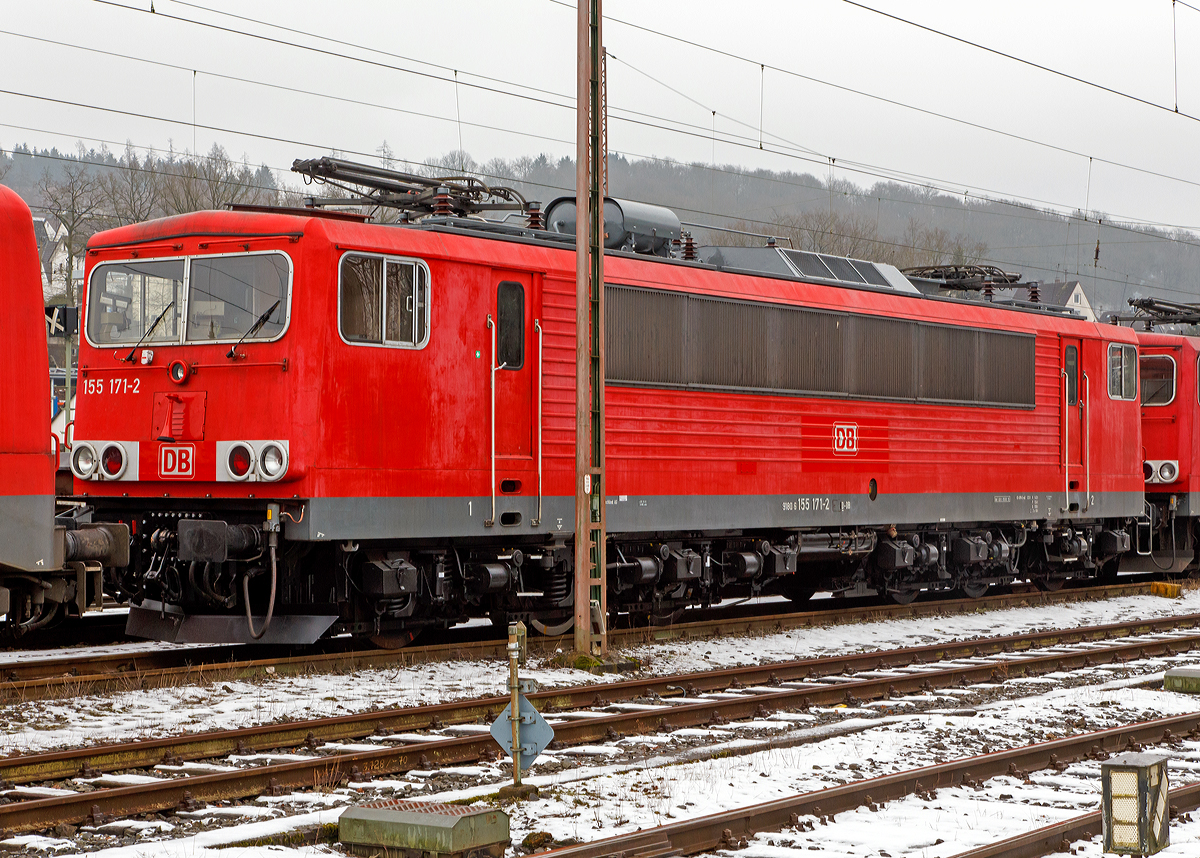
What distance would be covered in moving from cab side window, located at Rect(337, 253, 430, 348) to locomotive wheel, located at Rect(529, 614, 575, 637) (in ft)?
11.3

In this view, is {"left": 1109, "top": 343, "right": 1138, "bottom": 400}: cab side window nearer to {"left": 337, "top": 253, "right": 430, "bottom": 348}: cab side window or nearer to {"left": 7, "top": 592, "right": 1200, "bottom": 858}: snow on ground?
{"left": 7, "top": 592, "right": 1200, "bottom": 858}: snow on ground

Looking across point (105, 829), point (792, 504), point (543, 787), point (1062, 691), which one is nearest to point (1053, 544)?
point (792, 504)

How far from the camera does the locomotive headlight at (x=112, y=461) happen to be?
1238 cm

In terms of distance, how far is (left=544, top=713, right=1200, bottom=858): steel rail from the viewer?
6.55 m

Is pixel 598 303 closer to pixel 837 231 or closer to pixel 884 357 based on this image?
pixel 884 357

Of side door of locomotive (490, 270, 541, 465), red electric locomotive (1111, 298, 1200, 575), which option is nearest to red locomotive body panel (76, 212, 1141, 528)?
side door of locomotive (490, 270, 541, 465)

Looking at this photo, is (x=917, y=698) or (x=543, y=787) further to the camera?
(x=917, y=698)

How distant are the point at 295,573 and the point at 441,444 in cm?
172

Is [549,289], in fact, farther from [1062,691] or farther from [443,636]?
[1062,691]

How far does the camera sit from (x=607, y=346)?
45.9 ft

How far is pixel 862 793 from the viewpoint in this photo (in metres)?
7.69

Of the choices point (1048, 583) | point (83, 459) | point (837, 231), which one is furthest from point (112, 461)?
point (837, 231)

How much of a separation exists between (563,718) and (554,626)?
4287mm

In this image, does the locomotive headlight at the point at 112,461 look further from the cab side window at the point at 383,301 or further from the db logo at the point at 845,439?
the db logo at the point at 845,439
